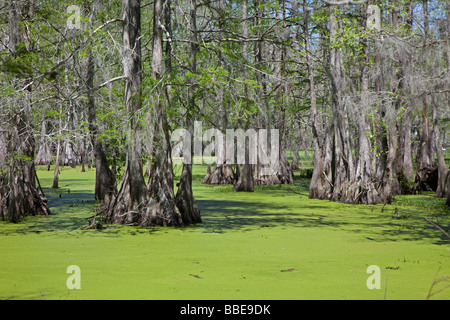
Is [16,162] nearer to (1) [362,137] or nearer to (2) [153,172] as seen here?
(2) [153,172]

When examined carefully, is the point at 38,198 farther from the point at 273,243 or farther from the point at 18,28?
the point at 273,243

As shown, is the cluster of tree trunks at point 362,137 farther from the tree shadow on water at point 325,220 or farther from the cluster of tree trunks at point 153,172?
the cluster of tree trunks at point 153,172

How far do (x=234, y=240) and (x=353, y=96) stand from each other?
7147mm

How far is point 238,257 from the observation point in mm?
8023

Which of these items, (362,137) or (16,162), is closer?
(16,162)

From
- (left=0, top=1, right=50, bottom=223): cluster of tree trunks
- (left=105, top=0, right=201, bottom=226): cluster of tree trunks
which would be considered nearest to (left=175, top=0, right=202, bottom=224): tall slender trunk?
(left=105, top=0, right=201, bottom=226): cluster of tree trunks

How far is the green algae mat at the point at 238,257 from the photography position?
6.01 metres

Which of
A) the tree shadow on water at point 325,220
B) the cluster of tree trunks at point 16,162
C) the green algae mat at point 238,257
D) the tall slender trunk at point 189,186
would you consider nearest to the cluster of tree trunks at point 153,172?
the tall slender trunk at point 189,186

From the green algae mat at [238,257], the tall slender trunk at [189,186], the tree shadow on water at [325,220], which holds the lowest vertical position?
the green algae mat at [238,257]

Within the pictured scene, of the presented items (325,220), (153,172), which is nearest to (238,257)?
(153,172)

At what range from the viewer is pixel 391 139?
16172 mm

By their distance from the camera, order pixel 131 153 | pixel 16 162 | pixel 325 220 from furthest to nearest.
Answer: pixel 325 220 → pixel 16 162 → pixel 131 153

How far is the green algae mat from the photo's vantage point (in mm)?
6008
